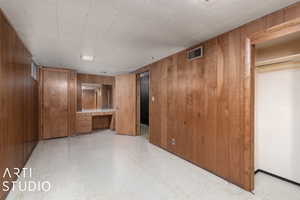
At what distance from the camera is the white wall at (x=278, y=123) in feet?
7.30

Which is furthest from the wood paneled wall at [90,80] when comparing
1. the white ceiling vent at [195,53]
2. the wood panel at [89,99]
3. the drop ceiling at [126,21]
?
the white ceiling vent at [195,53]

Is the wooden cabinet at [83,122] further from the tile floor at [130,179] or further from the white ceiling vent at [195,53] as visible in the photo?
the white ceiling vent at [195,53]

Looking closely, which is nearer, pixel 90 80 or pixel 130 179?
pixel 130 179

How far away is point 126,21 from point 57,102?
4.10 meters

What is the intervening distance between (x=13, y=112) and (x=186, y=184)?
281cm

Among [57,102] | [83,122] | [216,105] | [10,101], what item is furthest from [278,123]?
[57,102]

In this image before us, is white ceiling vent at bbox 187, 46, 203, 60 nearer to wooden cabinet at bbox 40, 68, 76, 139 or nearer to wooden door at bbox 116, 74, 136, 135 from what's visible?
wooden door at bbox 116, 74, 136, 135

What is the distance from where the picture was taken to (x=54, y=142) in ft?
14.3

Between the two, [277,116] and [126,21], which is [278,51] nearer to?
[277,116]

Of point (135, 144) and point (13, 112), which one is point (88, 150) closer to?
point (135, 144)

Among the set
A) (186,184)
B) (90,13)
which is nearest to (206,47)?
(90,13)

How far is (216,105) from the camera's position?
8.13 ft

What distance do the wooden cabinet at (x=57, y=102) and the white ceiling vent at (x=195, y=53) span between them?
13.4 ft

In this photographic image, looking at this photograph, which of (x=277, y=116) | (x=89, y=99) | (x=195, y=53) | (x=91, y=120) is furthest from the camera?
(x=89, y=99)
